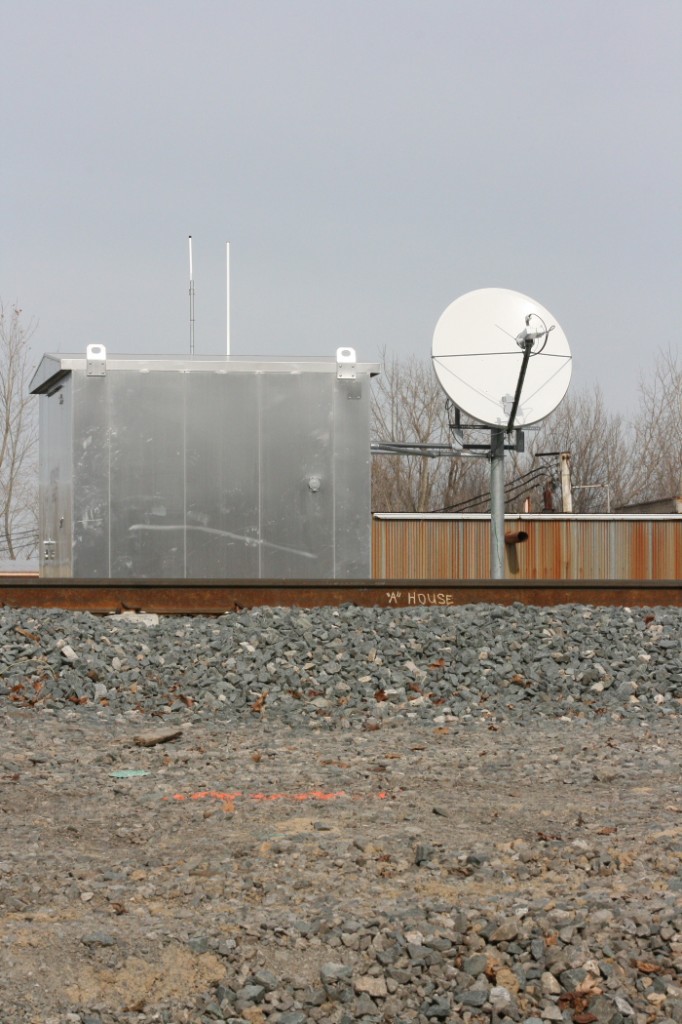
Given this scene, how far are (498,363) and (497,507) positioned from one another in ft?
8.28

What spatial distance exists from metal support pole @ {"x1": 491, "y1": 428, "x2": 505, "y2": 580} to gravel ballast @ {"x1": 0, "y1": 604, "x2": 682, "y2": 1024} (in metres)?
6.22

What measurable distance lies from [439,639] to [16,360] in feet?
104

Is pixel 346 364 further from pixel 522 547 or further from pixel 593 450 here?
pixel 593 450

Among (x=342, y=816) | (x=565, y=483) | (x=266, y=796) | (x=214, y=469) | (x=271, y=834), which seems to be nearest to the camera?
(x=271, y=834)

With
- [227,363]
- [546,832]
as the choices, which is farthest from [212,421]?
[546,832]

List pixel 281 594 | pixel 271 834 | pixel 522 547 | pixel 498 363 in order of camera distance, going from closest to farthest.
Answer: pixel 271 834
pixel 281 594
pixel 498 363
pixel 522 547

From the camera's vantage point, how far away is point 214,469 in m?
11.5

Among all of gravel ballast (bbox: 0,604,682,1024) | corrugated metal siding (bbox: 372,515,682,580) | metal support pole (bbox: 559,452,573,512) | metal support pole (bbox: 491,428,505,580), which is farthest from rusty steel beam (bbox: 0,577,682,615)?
metal support pole (bbox: 559,452,573,512)

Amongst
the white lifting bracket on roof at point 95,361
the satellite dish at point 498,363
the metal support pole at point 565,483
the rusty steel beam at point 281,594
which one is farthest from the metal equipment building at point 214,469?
the metal support pole at point 565,483

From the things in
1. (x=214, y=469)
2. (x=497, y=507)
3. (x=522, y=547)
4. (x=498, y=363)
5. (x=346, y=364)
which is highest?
(x=498, y=363)

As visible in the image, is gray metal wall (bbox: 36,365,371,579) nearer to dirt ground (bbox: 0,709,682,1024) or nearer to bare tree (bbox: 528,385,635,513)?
dirt ground (bbox: 0,709,682,1024)

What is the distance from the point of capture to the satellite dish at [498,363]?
587 inches

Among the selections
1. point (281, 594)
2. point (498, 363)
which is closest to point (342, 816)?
point (281, 594)

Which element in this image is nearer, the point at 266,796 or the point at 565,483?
the point at 266,796
